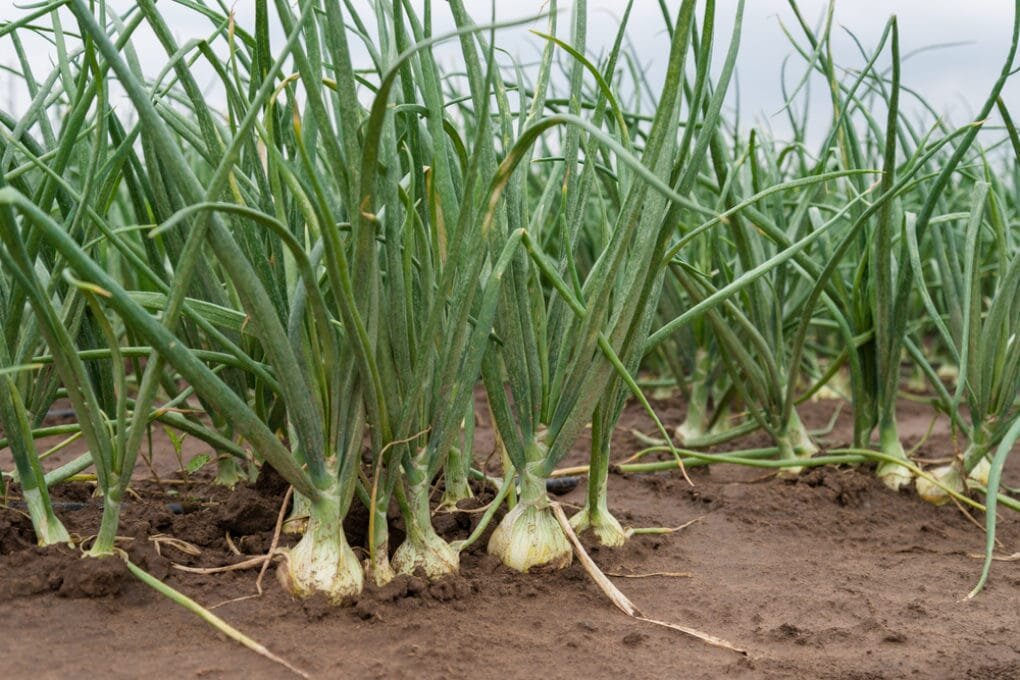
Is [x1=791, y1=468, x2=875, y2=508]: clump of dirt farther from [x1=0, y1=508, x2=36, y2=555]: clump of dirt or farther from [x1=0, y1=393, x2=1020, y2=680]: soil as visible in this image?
[x1=0, y1=508, x2=36, y2=555]: clump of dirt

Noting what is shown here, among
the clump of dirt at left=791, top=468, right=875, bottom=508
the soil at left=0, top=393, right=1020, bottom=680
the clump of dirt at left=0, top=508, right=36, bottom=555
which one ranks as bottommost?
the clump of dirt at left=791, top=468, right=875, bottom=508

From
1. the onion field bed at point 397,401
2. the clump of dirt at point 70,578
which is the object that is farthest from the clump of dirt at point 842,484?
the clump of dirt at point 70,578

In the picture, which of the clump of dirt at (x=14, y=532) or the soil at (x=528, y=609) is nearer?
the soil at (x=528, y=609)

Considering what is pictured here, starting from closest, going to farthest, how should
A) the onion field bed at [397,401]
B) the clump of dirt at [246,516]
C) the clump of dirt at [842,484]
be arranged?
1. the onion field bed at [397,401]
2. the clump of dirt at [246,516]
3. the clump of dirt at [842,484]

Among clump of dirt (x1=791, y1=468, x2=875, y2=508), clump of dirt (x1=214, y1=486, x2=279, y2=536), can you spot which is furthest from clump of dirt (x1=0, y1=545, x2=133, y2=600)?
clump of dirt (x1=791, y1=468, x2=875, y2=508)

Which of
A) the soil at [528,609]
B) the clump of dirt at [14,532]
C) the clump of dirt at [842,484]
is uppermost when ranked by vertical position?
the clump of dirt at [14,532]

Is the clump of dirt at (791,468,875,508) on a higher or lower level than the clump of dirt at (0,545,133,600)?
lower

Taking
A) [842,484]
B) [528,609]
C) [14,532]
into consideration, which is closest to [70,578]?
[14,532]

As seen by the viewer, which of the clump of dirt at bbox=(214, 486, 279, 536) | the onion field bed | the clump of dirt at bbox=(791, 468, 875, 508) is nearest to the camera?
the onion field bed

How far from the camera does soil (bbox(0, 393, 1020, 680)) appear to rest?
940mm

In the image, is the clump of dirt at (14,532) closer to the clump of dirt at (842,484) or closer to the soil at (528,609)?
the soil at (528,609)

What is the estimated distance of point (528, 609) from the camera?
108 centimetres

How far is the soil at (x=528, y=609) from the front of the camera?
3.08 ft

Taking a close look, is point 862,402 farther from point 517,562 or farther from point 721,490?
point 517,562
